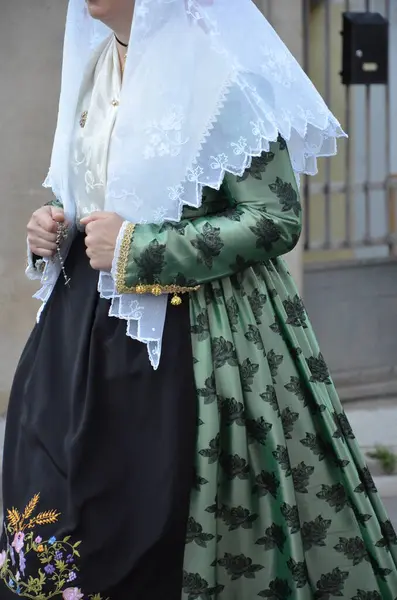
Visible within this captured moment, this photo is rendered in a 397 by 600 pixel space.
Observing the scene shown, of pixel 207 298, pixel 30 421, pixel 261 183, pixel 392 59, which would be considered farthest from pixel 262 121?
pixel 392 59

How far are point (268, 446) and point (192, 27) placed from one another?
898mm

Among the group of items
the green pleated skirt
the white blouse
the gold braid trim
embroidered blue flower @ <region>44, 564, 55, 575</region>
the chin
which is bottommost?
embroidered blue flower @ <region>44, 564, 55, 575</region>

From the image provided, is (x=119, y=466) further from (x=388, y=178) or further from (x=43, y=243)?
(x=388, y=178)

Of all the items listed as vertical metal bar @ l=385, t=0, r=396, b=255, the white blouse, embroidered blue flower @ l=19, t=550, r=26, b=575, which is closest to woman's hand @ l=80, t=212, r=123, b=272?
the white blouse

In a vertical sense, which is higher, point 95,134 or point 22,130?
point 22,130

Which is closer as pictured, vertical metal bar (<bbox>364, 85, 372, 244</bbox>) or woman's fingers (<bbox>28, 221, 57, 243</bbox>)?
woman's fingers (<bbox>28, 221, 57, 243</bbox>)

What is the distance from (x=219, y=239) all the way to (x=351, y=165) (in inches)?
133

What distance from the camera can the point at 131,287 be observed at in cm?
237

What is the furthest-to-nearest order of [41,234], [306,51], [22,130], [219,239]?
[306,51] → [22,130] → [41,234] → [219,239]

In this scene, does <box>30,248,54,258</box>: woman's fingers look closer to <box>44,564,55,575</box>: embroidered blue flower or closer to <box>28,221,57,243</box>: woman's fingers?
<box>28,221,57,243</box>: woman's fingers

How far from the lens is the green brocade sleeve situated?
2354 mm

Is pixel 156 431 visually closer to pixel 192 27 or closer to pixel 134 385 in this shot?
pixel 134 385

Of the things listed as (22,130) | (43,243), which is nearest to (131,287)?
(43,243)

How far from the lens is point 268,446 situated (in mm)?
2479
